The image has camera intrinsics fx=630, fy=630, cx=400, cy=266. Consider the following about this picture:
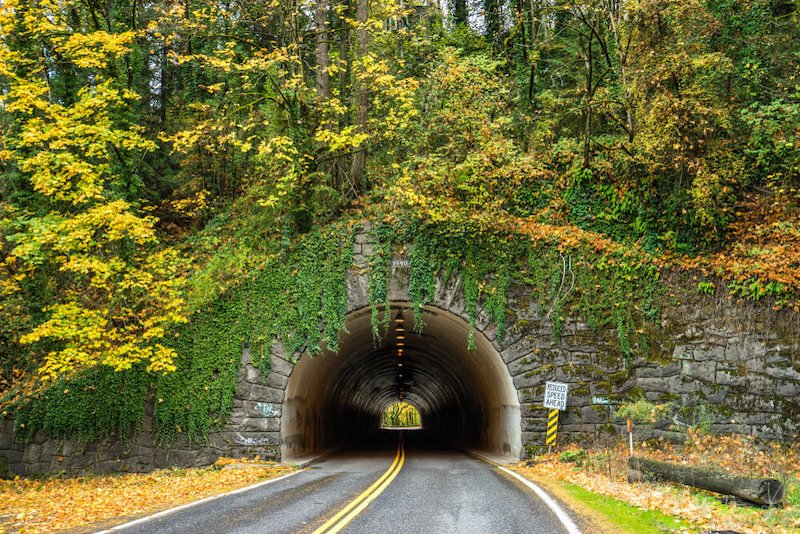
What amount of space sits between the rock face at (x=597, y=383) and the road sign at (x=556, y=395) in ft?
2.24

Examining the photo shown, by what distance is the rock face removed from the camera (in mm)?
15438

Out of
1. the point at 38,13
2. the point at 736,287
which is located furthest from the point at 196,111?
the point at 736,287

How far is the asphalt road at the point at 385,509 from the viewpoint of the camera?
7516 millimetres

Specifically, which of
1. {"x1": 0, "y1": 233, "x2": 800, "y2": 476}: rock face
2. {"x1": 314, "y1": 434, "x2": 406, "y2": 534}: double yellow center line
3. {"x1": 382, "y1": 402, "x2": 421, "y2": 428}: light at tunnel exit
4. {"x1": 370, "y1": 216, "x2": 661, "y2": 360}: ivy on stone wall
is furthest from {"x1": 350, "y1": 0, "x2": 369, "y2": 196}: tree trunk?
{"x1": 382, "y1": 402, "x2": 421, "y2": 428}: light at tunnel exit

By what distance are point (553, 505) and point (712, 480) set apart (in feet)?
7.67

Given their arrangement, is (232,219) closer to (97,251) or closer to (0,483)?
(97,251)

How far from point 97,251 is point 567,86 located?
17969mm

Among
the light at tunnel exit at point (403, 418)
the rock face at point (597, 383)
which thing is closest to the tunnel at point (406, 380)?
the rock face at point (597, 383)

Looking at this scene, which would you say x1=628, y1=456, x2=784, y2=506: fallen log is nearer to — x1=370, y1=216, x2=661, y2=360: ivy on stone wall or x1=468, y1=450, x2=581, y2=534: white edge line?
x1=468, y1=450, x2=581, y2=534: white edge line

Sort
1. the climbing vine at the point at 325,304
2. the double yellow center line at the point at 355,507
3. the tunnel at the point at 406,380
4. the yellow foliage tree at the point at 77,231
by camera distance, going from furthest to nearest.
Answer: the tunnel at the point at 406,380 < the climbing vine at the point at 325,304 < the yellow foliage tree at the point at 77,231 < the double yellow center line at the point at 355,507

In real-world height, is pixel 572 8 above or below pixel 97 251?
above

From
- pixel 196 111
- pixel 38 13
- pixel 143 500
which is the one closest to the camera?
pixel 143 500

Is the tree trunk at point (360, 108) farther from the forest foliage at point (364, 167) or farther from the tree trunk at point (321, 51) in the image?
the tree trunk at point (321, 51)

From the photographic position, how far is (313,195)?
18812mm
